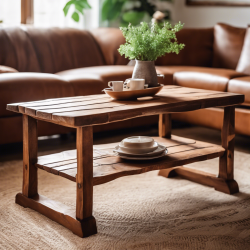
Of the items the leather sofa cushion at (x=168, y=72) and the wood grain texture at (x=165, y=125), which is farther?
the leather sofa cushion at (x=168, y=72)

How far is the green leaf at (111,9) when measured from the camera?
414cm

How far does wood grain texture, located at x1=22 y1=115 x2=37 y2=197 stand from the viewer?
168cm

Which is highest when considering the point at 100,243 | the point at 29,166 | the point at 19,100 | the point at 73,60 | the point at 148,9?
the point at 148,9

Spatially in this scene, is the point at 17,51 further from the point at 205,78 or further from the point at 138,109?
the point at 138,109

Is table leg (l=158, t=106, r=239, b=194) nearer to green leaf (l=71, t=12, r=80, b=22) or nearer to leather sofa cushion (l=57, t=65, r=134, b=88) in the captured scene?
leather sofa cushion (l=57, t=65, r=134, b=88)

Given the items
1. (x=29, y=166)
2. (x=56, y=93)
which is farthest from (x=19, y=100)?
(x=29, y=166)

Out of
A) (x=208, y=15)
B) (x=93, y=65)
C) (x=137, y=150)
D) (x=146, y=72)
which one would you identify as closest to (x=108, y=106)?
(x=137, y=150)

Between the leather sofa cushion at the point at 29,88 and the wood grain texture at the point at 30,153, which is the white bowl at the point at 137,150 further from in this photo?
the leather sofa cushion at the point at 29,88

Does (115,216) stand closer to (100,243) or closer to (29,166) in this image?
(100,243)

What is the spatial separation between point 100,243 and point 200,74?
188cm

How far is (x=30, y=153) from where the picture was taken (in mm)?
1694

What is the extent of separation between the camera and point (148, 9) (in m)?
4.32

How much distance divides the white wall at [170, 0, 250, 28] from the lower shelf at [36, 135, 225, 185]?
2.65m

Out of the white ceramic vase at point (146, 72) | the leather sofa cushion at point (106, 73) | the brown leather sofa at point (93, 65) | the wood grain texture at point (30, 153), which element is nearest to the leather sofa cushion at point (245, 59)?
the brown leather sofa at point (93, 65)
